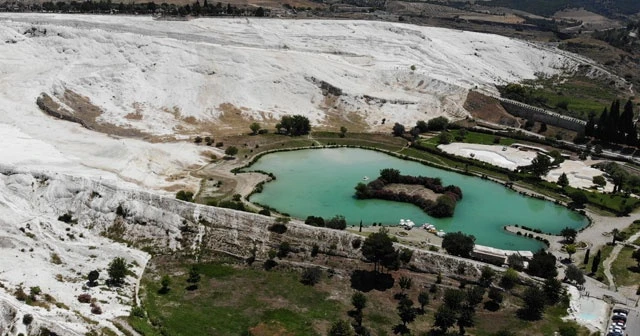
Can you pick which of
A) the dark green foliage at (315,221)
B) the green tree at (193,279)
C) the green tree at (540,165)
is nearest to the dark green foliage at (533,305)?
the dark green foliage at (315,221)

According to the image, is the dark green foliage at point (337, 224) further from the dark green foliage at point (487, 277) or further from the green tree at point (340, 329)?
the green tree at point (340, 329)

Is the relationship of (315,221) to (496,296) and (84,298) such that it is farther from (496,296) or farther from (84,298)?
(84,298)

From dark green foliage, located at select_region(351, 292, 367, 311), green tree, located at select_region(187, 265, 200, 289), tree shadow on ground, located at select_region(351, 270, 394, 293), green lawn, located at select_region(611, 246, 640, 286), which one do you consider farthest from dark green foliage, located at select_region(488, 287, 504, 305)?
green tree, located at select_region(187, 265, 200, 289)

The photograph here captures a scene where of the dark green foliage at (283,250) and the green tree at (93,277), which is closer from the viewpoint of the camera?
the green tree at (93,277)

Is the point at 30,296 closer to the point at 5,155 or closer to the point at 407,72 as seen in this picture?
the point at 5,155

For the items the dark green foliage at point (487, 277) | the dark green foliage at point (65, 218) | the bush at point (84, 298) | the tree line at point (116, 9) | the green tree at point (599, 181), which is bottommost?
the bush at point (84, 298)

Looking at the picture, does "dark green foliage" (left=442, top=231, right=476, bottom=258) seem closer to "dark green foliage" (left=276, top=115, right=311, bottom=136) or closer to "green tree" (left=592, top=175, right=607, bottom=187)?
"green tree" (left=592, top=175, right=607, bottom=187)
